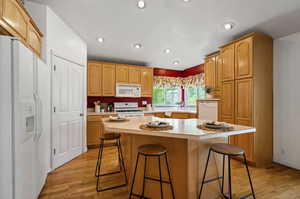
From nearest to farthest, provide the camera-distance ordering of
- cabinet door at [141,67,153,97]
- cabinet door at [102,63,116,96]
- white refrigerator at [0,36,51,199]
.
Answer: white refrigerator at [0,36,51,199], cabinet door at [102,63,116,96], cabinet door at [141,67,153,97]

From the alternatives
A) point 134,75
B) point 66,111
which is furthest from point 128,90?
point 66,111

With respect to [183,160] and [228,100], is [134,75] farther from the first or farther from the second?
[183,160]

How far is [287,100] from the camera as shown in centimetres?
279

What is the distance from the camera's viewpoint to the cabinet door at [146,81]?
480cm

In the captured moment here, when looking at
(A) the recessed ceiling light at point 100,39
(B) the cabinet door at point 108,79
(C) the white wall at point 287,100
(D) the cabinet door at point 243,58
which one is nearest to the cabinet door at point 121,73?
(B) the cabinet door at point 108,79

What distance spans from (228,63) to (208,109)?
1143 millimetres

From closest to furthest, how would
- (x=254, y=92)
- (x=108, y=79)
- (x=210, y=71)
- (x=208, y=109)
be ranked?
(x=254, y=92) < (x=208, y=109) < (x=210, y=71) < (x=108, y=79)

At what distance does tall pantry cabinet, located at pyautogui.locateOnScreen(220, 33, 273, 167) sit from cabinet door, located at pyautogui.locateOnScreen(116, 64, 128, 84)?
2847mm

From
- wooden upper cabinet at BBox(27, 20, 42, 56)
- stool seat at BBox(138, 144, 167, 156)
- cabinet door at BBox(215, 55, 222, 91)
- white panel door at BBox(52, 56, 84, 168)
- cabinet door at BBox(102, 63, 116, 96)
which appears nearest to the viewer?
stool seat at BBox(138, 144, 167, 156)

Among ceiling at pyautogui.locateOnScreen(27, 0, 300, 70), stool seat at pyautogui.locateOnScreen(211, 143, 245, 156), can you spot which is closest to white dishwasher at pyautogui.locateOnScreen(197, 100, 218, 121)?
ceiling at pyautogui.locateOnScreen(27, 0, 300, 70)

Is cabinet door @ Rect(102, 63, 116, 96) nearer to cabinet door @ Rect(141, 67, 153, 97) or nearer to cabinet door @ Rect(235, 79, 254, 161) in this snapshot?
cabinet door @ Rect(141, 67, 153, 97)

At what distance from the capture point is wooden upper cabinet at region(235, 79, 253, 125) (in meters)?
2.71

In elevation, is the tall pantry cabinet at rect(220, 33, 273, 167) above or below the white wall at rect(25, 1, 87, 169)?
below

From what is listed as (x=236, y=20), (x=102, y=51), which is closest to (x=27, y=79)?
(x=102, y=51)
